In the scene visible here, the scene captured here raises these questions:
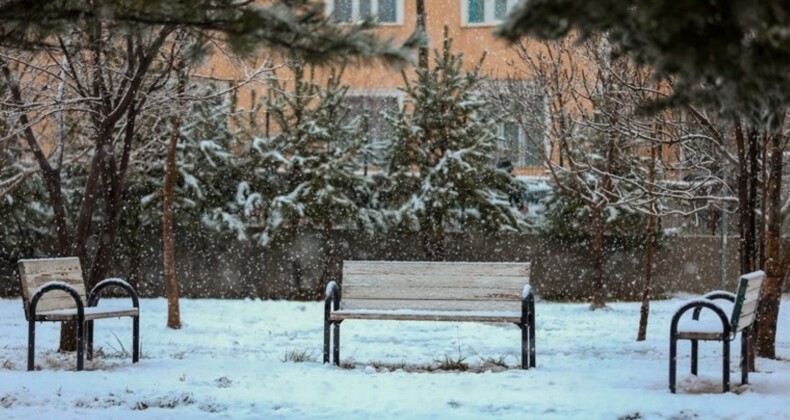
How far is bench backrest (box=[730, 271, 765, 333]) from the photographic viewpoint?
23.3 feet

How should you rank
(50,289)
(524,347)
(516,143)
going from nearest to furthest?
(50,289) < (524,347) < (516,143)

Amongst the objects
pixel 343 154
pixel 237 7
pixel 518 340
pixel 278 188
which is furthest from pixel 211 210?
pixel 237 7

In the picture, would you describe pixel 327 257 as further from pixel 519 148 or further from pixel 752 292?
pixel 752 292

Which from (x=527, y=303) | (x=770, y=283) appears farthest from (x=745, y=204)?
(x=527, y=303)

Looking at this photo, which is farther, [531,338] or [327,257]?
[327,257]

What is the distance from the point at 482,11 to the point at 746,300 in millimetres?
17850

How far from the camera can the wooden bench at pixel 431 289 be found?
9.39 metres

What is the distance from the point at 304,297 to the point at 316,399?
1095 centimetres

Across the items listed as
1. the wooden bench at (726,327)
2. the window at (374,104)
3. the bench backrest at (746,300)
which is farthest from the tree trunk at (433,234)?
the bench backrest at (746,300)

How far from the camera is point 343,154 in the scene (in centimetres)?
1714

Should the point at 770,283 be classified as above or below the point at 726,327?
above

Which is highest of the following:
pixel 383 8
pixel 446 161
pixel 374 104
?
pixel 383 8

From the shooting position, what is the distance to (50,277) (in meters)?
9.09

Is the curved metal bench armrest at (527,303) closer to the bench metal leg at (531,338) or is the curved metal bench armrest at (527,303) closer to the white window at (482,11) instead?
the bench metal leg at (531,338)
